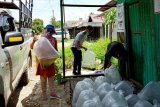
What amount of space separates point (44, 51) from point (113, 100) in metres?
2.93

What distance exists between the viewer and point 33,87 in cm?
920

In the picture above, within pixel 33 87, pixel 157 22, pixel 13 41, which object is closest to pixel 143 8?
pixel 157 22

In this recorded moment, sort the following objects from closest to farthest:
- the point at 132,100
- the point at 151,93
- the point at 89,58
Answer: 1. the point at 132,100
2. the point at 151,93
3. the point at 89,58

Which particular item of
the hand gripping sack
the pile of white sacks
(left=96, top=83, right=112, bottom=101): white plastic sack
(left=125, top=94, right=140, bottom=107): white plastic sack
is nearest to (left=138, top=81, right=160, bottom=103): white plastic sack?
the pile of white sacks

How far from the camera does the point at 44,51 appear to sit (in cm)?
698

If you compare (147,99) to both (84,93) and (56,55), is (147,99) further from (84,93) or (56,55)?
(56,55)

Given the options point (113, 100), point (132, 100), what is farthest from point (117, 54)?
point (113, 100)

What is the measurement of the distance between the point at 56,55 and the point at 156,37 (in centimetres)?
228

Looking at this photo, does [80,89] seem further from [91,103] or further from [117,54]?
[117,54]

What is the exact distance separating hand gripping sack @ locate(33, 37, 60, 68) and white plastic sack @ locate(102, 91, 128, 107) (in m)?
2.60

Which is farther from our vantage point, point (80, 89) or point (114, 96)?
point (80, 89)

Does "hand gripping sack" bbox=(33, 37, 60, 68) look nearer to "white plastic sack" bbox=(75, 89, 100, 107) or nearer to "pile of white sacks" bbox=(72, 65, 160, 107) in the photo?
"pile of white sacks" bbox=(72, 65, 160, 107)

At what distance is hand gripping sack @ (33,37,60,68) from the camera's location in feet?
22.9

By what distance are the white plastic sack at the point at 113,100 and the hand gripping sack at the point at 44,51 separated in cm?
260
